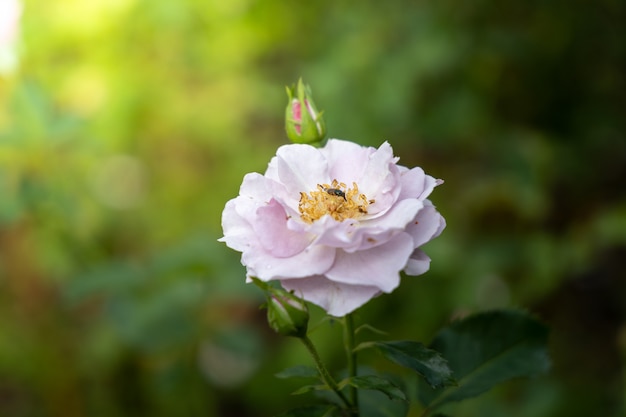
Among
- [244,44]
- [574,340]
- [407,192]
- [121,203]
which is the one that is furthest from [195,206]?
[407,192]

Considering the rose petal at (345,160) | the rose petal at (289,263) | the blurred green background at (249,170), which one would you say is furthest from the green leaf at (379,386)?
the blurred green background at (249,170)

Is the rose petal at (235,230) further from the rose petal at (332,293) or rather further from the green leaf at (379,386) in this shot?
the green leaf at (379,386)

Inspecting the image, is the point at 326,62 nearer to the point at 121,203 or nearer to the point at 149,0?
the point at 149,0

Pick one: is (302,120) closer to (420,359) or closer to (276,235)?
(276,235)

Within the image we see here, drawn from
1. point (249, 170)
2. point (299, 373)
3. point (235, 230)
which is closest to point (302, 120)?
point (235, 230)

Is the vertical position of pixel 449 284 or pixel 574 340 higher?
pixel 449 284

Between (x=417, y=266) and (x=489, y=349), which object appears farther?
(x=489, y=349)
